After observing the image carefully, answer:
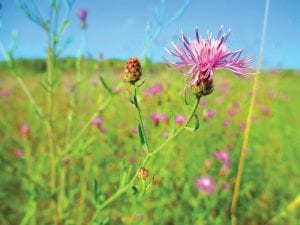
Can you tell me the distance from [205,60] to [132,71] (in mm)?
155

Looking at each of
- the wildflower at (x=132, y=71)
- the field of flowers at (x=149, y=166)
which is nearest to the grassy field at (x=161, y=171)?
the field of flowers at (x=149, y=166)

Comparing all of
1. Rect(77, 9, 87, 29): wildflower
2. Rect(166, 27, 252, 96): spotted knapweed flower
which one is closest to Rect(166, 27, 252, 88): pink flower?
Rect(166, 27, 252, 96): spotted knapweed flower

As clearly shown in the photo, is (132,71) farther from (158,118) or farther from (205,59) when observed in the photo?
(158,118)

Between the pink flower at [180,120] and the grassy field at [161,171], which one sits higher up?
the pink flower at [180,120]

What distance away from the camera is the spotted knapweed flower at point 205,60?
2.55ft

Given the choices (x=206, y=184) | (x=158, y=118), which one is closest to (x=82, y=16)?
(x=158, y=118)

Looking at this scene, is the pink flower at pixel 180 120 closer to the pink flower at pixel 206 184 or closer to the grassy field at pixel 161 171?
the grassy field at pixel 161 171

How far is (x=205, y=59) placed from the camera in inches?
31.3

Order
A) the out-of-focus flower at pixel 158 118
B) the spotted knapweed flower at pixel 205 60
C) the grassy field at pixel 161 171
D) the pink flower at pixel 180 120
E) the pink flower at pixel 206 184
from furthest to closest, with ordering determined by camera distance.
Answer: the pink flower at pixel 180 120
the out-of-focus flower at pixel 158 118
the pink flower at pixel 206 184
the grassy field at pixel 161 171
the spotted knapweed flower at pixel 205 60

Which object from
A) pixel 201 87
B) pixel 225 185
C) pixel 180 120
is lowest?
pixel 225 185

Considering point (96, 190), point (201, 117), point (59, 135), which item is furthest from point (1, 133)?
point (96, 190)

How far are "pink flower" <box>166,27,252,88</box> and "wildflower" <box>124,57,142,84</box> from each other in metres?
0.10

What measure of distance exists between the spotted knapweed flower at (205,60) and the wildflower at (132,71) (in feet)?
0.33

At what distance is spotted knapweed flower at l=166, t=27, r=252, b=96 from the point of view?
778 millimetres
